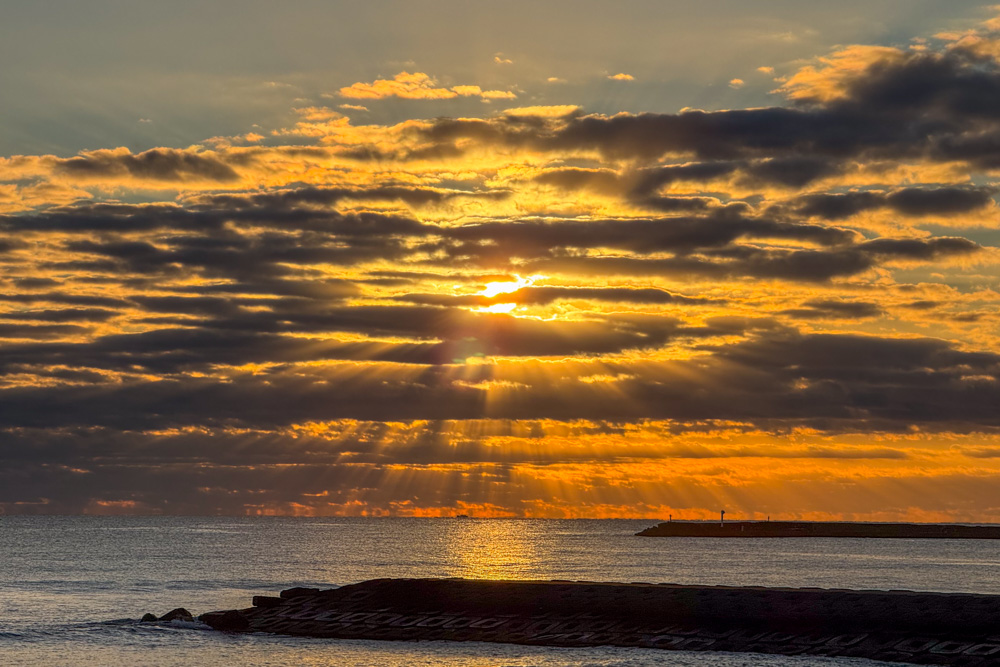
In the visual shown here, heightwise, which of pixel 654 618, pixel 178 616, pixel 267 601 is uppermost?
pixel 267 601

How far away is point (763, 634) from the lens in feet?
170

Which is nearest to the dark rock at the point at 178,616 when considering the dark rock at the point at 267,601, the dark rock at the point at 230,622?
→ the dark rock at the point at 230,622

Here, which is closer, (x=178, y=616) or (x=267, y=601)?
(x=267, y=601)

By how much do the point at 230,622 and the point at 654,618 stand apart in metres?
25.0

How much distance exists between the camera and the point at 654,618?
182 feet

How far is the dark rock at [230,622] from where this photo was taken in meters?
64.1

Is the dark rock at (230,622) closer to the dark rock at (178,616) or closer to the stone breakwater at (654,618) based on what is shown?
the stone breakwater at (654,618)

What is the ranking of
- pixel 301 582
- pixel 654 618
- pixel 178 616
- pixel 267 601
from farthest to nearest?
pixel 301 582
pixel 178 616
pixel 267 601
pixel 654 618

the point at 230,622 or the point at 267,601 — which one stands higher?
the point at 267,601

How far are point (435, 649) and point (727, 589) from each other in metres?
15.2

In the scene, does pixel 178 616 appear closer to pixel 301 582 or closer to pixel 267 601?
pixel 267 601

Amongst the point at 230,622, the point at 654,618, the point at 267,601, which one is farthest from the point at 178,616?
the point at 654,618

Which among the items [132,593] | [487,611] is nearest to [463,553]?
[132,593]

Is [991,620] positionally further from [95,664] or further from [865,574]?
[865,574]
